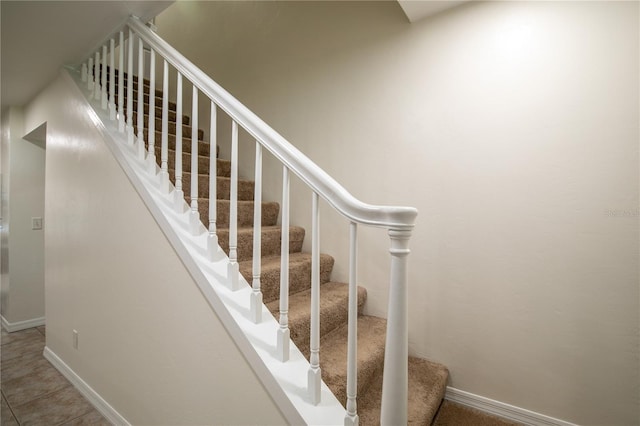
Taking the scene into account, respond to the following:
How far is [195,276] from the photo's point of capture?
4.21 feet

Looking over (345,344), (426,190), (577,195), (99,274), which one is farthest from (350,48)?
(99,274)

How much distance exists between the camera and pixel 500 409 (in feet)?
5.25

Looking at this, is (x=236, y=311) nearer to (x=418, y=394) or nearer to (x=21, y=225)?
(x=418, y=394)

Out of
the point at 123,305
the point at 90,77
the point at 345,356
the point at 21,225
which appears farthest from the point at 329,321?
the point at 21,225

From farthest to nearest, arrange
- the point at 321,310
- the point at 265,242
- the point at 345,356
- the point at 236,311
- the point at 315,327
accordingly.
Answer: the point at 265,242
the point at 321,310
the point at 345,356
the point at 236,311
the point at 315,327

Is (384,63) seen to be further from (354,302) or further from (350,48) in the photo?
(354,302)

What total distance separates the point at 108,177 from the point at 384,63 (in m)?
1.89

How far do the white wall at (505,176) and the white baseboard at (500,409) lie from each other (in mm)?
36

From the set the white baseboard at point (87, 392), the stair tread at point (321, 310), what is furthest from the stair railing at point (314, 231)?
the white baseboard at point (87, 392)

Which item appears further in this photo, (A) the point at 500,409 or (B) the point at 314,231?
(A) the point at 500,409

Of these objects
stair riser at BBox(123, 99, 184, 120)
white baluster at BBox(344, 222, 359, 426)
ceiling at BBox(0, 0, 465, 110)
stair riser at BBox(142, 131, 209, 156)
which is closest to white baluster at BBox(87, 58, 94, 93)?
ceiling at BBox(0, 0, 465, 110)

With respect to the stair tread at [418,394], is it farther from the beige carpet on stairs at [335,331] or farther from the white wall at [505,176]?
the white wall at [505,176]

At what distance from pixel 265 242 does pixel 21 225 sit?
3112 millimetres

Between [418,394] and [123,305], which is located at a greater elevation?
[123,305]
